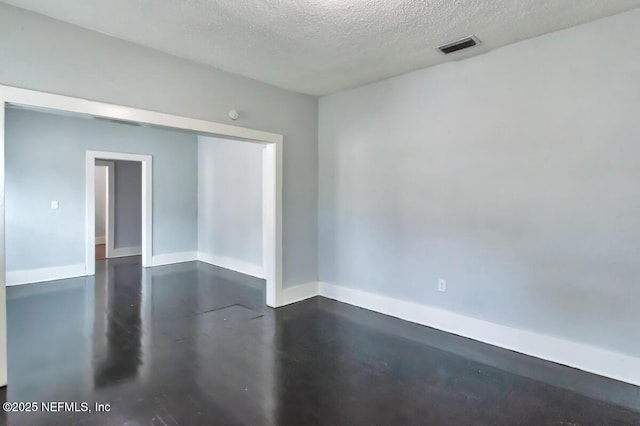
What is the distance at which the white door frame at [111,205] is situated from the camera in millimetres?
5871

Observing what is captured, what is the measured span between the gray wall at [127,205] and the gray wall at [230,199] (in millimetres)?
1889

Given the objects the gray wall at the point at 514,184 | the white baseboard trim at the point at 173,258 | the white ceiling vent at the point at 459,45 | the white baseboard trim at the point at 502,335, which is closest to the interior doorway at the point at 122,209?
the white baseboard trim at the point at 173,258

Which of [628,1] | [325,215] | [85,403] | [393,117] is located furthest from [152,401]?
[628,1]

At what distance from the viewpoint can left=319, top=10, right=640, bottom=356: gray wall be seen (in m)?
2.58

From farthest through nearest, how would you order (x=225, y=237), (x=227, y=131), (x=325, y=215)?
1. (x=225, y=237)
2. (x=325, y=215)
3. (x=227, y=131)

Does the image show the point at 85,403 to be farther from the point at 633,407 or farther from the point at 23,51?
the point at 633,407

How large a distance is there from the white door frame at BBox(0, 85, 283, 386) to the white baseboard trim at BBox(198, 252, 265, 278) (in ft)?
5.26

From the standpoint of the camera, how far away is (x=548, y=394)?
7.91ft

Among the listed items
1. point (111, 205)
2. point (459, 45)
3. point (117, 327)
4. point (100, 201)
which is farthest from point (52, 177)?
point (459, 45)

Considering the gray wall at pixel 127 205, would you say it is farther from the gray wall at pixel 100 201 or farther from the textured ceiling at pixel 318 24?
Result: the textured ceiling at pixel 318 24

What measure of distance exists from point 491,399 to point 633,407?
882 millimetres

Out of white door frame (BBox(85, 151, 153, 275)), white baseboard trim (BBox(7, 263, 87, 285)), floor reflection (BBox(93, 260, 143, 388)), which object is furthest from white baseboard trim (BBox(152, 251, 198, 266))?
white baseboard trim (BBox(7, 263, 87, 285))

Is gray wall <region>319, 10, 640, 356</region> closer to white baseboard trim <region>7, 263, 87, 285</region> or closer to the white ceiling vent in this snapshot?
the white ceiling vent

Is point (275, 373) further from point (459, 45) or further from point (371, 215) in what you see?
point (459, 45)
